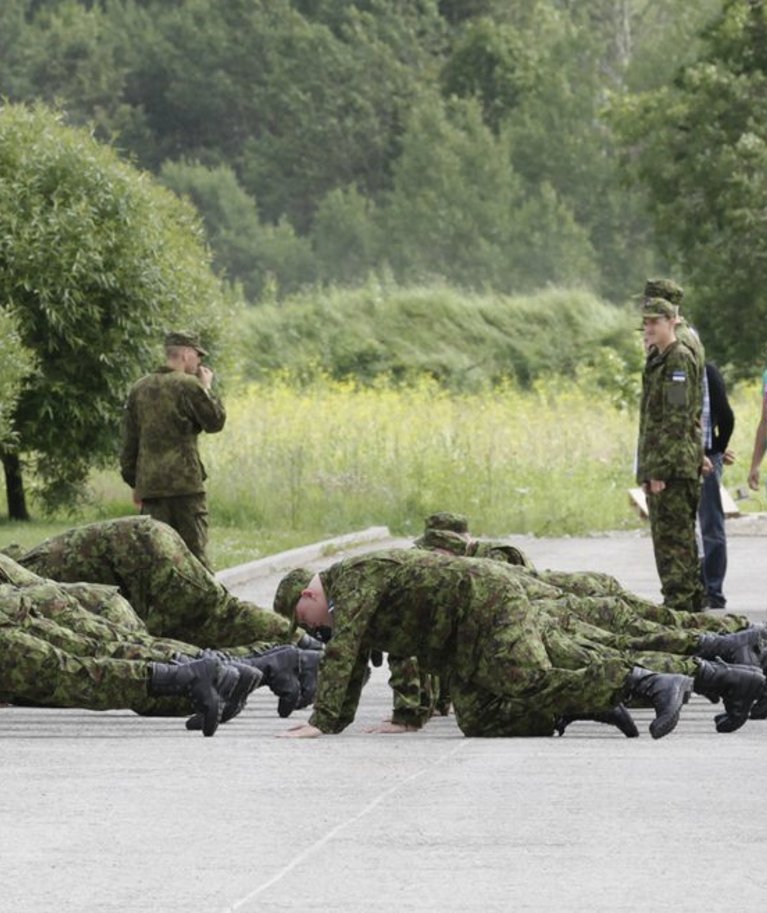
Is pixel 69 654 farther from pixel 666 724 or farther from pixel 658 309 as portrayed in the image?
pixel 658 309

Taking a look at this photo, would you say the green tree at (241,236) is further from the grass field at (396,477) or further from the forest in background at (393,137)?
the grass field at (396,477)

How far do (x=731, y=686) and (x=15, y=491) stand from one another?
18.7m

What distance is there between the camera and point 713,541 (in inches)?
710

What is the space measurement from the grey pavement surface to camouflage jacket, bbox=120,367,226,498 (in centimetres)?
474

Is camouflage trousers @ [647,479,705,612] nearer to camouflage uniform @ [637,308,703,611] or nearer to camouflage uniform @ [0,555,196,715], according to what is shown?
camouflage uniform @ [637,308,703,611]

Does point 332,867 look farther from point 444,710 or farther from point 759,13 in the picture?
point 759,13

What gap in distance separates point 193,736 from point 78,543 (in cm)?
154

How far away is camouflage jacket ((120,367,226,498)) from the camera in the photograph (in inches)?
679

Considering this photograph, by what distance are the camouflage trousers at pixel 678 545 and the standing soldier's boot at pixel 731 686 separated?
4828mm

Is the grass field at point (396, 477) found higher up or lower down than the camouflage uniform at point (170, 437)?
lower down

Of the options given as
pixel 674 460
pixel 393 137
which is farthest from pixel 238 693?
pixel 393 137

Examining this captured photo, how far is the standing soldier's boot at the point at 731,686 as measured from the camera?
1150cm

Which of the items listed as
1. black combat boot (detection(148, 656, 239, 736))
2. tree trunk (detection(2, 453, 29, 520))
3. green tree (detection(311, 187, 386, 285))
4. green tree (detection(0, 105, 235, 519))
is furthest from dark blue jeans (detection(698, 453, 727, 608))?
green tree (detection(311, 187, 386, 285))

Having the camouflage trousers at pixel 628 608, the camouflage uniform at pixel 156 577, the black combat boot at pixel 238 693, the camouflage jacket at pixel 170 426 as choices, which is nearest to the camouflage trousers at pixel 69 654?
the black combat boot at pixel 238 693
